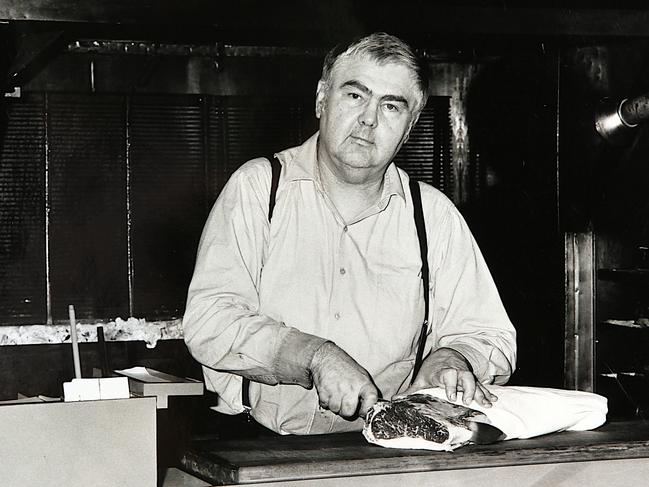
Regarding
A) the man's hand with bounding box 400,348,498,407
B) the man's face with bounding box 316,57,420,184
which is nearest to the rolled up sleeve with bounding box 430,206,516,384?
the man's hand with bounding box 400,348,498,407

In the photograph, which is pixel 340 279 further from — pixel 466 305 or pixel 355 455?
pixel 355 455

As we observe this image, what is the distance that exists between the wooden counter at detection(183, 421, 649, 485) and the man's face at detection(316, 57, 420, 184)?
2.39ft

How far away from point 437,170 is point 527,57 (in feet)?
2.94

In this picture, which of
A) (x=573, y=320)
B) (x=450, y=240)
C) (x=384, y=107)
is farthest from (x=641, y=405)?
(x=384, y=107)

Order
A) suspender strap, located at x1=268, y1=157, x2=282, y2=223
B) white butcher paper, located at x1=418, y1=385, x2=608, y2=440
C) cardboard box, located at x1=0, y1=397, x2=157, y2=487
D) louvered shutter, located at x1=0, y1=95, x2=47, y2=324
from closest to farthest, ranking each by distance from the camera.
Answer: cardboard box, located at x1=0, y1=397, x2=157, y2=487 < white butcher paper, located at x1=418, y1=385, x2=608, y2=440 < suspender strap, located at x1=268, y1=157, x2=282, y2=223 < louvered shutter, located at x1=0, y1=95, x2=47, y2=324

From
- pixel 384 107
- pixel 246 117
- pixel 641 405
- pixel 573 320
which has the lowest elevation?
pixel 641 405

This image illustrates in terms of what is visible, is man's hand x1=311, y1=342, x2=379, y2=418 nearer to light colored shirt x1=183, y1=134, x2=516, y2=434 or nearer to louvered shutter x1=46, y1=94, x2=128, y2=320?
light colored shirt x1=183, y1=134, x2=516, y2=434

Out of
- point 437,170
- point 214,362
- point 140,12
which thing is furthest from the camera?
point 437,170

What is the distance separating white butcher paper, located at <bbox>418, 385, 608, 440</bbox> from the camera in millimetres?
1895

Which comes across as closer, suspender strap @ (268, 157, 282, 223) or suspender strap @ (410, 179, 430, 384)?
suspender strap @ (268, 157, 282, 223)

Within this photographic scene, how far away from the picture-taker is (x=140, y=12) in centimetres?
388

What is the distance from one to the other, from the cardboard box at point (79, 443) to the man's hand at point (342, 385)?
16.6 inches

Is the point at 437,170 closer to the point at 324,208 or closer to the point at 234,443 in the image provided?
the point at 324,208

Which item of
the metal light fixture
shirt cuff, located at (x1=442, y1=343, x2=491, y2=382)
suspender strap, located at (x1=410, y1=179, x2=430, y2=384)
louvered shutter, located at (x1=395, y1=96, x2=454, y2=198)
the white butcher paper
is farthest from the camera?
louvered shutter, located at (x1=395, y1=96, x2=454, y2=198)
